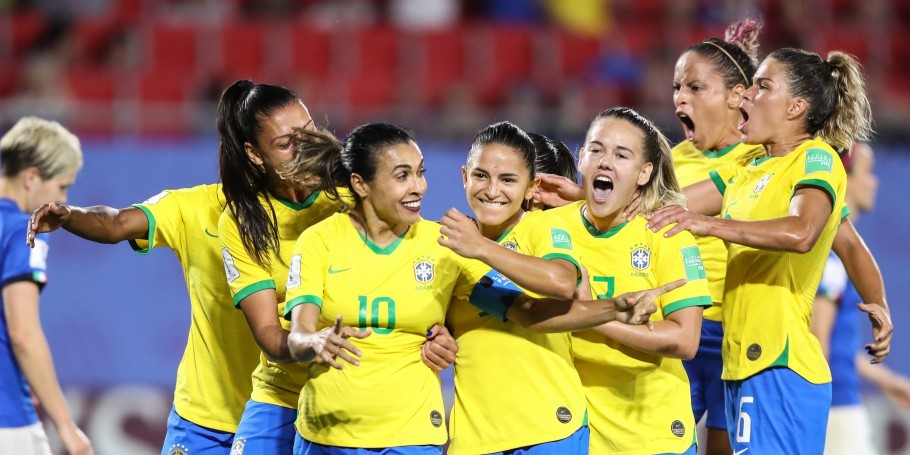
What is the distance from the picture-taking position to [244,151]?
15.9ft

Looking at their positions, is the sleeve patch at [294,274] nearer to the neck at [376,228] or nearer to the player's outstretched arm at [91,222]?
the neck at [376,228]

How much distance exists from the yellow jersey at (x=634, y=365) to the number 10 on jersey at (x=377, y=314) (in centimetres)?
80

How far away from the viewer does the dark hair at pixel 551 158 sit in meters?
5.02

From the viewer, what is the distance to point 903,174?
948cm

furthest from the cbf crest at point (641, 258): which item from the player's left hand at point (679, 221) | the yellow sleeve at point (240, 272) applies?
the yellow sleeve at point (240, 272)

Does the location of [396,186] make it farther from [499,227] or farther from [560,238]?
[560,238]

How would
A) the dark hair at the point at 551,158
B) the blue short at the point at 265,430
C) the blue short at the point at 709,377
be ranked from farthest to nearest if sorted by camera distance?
the blue short at the point at 709,377, the dark hair at the point at 551,158, the blue short at the point at 265,430

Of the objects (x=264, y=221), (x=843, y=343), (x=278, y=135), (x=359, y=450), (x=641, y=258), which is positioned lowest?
(x=359, y=450)

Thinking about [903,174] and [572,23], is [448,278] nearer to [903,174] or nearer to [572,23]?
[903,174]

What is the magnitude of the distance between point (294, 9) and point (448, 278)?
24.8ft

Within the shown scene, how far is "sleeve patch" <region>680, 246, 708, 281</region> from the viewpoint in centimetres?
444

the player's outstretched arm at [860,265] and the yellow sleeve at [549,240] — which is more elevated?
the player's outstretched arm at [860,265]

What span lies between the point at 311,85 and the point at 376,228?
602 cm

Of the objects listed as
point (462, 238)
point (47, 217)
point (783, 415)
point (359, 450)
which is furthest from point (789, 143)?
point (47, 217)
